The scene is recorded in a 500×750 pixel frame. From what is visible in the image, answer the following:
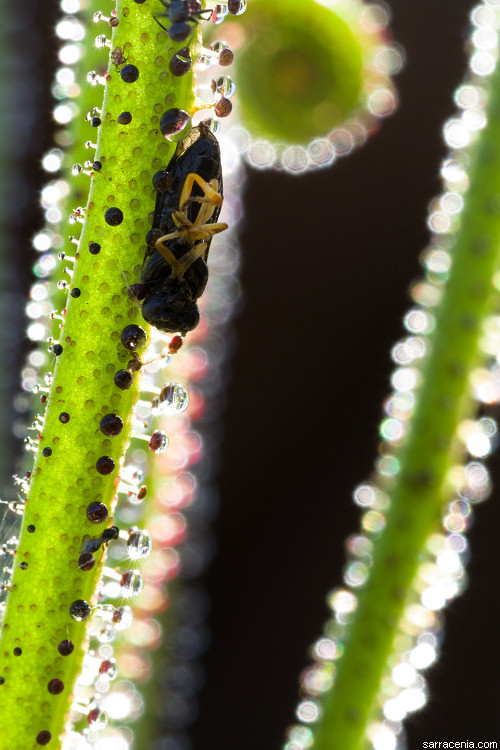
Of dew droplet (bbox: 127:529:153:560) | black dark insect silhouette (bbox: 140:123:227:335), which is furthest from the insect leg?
dew droplet (bbox: 127:529:153:560)

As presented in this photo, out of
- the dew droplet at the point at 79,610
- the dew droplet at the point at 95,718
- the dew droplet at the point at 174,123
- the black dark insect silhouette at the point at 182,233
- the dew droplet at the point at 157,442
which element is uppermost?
the dew droplet at the point at 174,123

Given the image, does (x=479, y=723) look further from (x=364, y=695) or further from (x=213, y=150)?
(x=213, y=150)

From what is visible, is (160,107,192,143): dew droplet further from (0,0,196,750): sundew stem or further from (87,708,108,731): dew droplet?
(87,708,108,731): dew droplet

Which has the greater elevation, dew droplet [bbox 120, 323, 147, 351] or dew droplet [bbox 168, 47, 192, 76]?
dew droplet [bbox 168, 47, 192, 76]

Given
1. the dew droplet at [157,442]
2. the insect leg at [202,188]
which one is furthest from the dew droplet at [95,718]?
the insect leg at [202,188]

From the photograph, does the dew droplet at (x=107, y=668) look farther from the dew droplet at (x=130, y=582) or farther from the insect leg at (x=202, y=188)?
the insect leg at (x=202, y=188)

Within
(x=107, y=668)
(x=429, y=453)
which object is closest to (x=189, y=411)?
(x=429, y=453)

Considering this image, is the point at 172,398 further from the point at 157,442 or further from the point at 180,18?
the point at 180,18

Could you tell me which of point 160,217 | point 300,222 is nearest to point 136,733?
point 160,217
